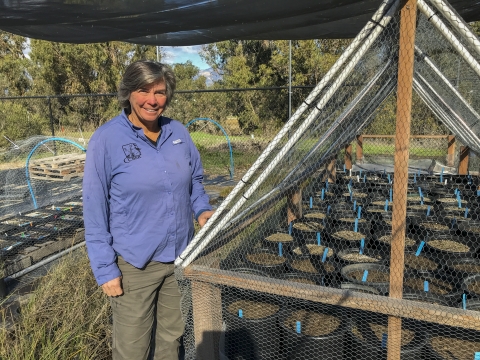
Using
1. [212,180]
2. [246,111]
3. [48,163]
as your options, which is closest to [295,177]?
[212,180]

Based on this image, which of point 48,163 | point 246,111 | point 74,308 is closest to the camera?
point 74,308

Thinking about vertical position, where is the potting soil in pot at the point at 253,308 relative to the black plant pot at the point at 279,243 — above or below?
below

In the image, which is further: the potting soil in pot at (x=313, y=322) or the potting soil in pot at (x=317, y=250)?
the potting soil in pot at (x=317, y=250)

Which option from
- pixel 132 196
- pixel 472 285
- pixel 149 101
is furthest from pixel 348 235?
pixel 149 101

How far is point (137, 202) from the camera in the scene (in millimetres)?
1933

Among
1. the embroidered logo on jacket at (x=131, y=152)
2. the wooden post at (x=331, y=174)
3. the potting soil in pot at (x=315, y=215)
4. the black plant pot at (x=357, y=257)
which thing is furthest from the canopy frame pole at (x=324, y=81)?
the wooden post at (x=331, y=174)

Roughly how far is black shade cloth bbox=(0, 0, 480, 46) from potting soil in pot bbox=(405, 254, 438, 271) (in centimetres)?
210

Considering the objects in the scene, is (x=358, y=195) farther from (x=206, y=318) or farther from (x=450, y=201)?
(x=206, y=318)

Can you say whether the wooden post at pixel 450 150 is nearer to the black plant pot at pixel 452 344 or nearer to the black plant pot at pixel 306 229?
the black plant pot at pixel 306 229

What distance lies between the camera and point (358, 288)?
94.8 inches

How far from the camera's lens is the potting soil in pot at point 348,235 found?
363 centimetres

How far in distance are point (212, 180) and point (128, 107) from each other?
6.76 meters

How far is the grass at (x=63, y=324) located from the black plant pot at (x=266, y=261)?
1.22 metres

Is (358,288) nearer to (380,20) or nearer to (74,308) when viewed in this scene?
(380,20)
